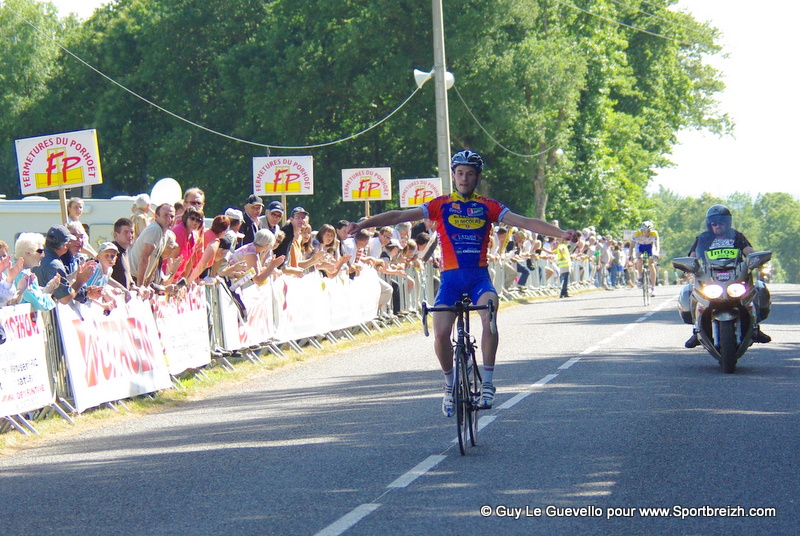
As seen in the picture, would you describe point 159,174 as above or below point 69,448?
above

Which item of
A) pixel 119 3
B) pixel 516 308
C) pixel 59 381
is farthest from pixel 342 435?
pixel 119 3

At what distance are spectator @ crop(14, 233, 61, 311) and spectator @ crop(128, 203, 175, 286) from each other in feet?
6.77

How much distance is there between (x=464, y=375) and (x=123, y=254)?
571 cm

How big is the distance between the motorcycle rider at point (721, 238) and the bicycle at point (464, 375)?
5.79 meters

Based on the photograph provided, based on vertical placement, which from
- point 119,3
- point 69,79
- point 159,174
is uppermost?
point 119,3

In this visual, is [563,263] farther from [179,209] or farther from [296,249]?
[179,209]

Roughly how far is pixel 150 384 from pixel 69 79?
161 feet

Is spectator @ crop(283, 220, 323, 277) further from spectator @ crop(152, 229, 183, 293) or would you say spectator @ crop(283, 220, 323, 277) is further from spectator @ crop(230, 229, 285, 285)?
spectator @ crop(152, 229, 183, 293)

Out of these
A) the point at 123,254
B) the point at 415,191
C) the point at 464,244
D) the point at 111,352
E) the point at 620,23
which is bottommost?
the point at 111,352

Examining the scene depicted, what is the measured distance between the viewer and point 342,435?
9.91 m

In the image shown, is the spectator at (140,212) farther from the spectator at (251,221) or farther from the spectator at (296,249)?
the spectator at (296,249)

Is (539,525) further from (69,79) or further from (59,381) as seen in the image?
(69,79)

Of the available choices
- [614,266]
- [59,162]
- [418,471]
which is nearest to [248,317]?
[59,162]

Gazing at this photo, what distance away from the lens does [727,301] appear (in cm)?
1356
